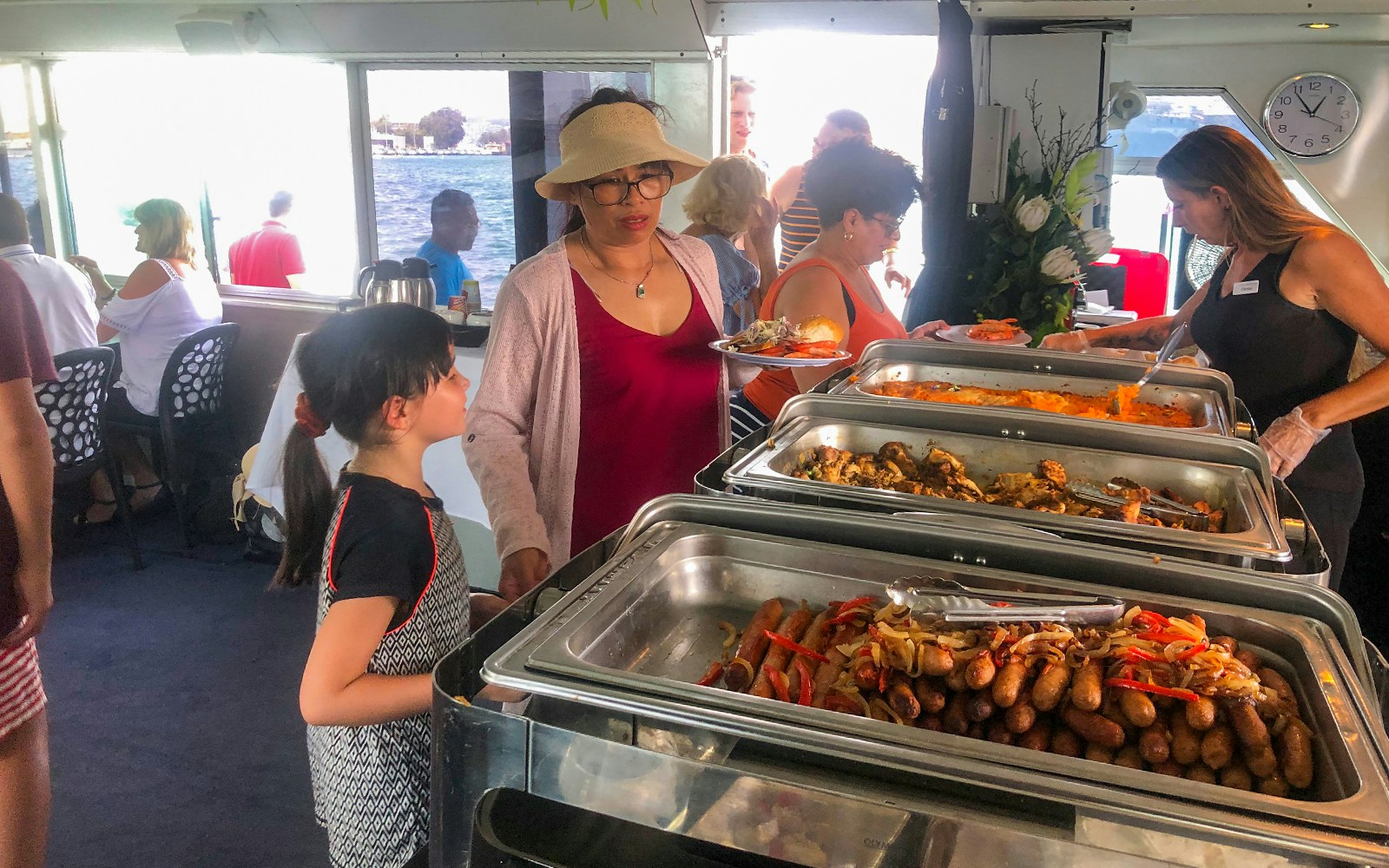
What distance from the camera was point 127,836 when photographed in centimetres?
235

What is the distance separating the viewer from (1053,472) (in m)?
1.65

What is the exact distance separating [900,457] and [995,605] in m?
0.76

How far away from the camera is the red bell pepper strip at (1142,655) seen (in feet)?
3.01

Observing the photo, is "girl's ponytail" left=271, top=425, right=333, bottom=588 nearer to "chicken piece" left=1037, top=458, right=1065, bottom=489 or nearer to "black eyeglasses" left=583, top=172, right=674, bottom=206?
"black eyeglasses" left=583, top=172, right=674, bottom=206

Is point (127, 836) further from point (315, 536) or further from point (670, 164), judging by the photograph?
point (670, 164)

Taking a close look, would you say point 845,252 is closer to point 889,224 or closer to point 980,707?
point 889,224

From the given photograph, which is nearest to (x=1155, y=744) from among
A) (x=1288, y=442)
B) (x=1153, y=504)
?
(x=1153, y=504)

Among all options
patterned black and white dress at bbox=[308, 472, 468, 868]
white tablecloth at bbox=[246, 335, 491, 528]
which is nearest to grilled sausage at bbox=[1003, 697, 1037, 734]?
patterned black and white dress at bbox=[308, 472, 468, 868]

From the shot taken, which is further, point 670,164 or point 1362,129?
point 1362,129

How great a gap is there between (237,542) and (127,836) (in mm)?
2295

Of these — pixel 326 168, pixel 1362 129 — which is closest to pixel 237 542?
pixel 326 168

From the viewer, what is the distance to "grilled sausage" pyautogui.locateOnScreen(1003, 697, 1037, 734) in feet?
2.81

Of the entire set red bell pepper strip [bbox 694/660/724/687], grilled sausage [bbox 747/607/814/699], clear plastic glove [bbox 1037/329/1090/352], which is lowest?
red bell pepper strip [bbox 694/660/724/687]

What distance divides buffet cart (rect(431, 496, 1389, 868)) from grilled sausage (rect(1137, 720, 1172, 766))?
0.10 meters
